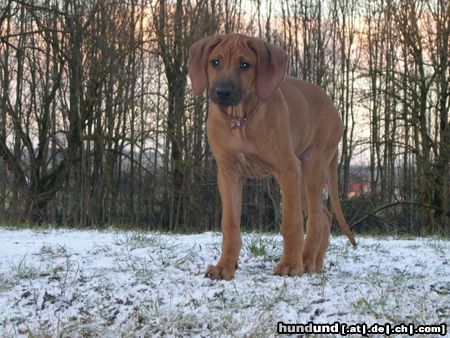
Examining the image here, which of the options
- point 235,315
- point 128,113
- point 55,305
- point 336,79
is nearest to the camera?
point 235,315

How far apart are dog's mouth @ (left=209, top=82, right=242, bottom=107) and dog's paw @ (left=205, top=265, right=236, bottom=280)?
118 cm

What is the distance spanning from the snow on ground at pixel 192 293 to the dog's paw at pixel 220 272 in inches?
3.0

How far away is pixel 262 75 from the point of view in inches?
167

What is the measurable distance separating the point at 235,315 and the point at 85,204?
15789mm

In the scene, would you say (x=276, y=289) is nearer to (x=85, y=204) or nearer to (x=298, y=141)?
(x=298, y=141)

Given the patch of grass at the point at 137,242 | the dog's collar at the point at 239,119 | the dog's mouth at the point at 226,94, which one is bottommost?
the patch of grass at the point at 137,242

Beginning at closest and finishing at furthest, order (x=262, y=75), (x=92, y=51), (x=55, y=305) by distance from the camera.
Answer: (x=55, y=305)
(x=262, y=75)
(x=92, y=51)

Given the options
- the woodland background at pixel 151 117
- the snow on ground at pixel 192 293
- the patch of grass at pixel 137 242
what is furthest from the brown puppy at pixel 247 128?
the woodland background at pixel 151 117

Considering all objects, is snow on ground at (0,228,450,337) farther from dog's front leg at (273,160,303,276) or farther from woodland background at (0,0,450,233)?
woodland background at (0,0,450,233)

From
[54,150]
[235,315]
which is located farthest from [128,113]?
[235,315]

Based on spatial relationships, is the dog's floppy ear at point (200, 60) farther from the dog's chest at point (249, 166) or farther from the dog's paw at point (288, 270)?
the dog's paw at point (288, 270)

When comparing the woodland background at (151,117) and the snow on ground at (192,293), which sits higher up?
the woodland background at (151,117)

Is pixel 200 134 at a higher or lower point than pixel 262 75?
higher

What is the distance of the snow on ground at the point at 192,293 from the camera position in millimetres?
3230
